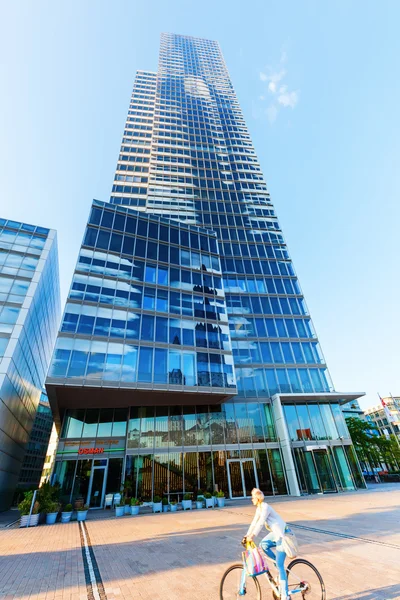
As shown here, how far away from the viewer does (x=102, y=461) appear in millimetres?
22703

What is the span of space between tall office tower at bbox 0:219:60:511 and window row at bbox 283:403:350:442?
23778 millimetres

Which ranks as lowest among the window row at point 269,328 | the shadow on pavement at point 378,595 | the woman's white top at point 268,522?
the shadow on pavement at point 378,595

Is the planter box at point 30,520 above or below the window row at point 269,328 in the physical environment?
below

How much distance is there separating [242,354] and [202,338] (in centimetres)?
585

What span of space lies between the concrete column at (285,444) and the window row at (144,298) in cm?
975

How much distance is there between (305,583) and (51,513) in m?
16.9

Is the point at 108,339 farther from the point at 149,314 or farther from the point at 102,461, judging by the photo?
the point at 102,461

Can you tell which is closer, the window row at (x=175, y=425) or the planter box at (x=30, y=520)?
the planter box at (x=30, y=520)

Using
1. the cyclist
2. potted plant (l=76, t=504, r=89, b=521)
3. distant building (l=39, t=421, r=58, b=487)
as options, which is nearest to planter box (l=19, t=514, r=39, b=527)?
potted plant (l=76, t=504, r=89, b=521)

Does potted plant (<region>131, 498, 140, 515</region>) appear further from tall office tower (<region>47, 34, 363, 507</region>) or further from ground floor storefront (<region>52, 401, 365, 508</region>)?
ground floor storefront (<region>52, 401, 365, 508</region>)

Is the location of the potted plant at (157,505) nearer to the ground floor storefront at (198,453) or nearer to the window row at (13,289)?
the ground floor storefront at (198,453)

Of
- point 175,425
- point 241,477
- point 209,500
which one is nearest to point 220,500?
point 209,500

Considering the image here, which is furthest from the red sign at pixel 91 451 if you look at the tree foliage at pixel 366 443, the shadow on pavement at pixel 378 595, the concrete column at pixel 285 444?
the tree foliage at pixel 366 443

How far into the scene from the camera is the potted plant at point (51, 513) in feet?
51.5
